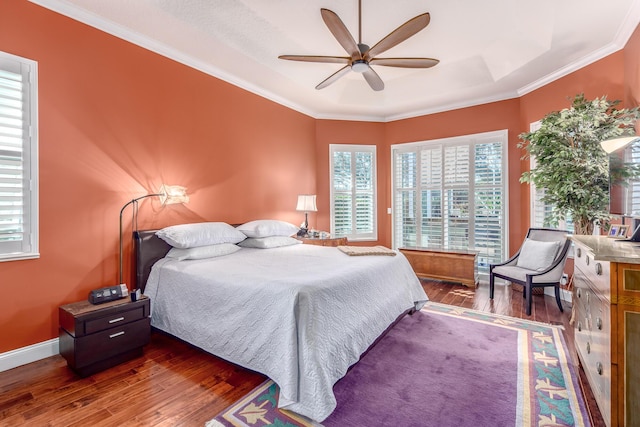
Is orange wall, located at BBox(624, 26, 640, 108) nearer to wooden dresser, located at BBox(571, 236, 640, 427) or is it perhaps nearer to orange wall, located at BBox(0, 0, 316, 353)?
wooden dresser, located at BBox(571, 236, 640, 427)

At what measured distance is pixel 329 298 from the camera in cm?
209

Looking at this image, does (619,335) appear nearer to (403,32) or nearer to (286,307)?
(286,307)

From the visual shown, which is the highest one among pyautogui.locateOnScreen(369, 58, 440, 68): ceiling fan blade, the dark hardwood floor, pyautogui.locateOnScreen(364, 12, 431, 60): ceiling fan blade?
pyautogui.locateOnScreen(369, 58, 440, 68): ceiling fan blade

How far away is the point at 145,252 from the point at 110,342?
0.93 meters

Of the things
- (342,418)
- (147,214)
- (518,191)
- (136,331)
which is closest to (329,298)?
(342,418)

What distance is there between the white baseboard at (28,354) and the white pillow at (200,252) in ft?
3.79

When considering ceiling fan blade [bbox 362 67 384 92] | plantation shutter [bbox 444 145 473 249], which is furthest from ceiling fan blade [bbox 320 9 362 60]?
plantation shutter [bbox 444 145 473 249]

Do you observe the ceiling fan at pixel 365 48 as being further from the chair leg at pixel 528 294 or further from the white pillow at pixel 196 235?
the chair leg at pixel 528 294

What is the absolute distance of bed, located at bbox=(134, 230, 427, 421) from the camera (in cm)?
186

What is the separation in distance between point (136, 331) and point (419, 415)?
2257mm

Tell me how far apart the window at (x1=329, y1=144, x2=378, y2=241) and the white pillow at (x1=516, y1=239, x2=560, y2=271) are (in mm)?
2559

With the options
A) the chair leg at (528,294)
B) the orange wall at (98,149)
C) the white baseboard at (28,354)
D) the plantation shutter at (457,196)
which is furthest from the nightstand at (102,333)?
the plantation shutter at (457,196)

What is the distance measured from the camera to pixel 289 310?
1.93 m

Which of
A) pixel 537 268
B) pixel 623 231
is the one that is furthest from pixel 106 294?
pixel 537 268
